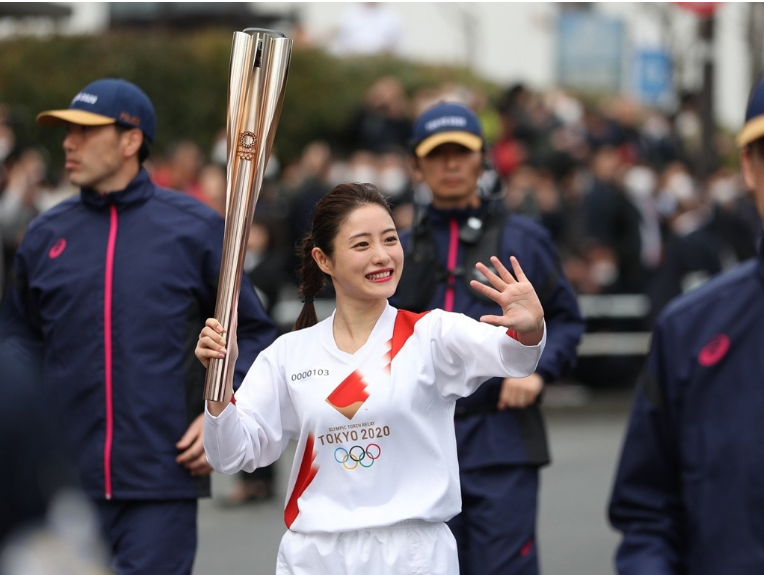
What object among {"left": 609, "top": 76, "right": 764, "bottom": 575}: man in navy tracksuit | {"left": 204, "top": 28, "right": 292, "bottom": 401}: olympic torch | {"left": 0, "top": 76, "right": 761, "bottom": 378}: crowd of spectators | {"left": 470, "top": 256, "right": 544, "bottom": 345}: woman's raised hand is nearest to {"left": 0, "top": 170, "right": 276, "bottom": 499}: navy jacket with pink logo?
{"left": 204, "top": 28, "right": 292, "bottom": 401}: olympic torch

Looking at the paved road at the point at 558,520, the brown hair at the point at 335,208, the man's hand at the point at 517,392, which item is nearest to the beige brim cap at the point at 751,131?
the brown hair at the point at 335,208

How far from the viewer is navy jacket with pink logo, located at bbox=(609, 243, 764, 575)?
2926 millimetres

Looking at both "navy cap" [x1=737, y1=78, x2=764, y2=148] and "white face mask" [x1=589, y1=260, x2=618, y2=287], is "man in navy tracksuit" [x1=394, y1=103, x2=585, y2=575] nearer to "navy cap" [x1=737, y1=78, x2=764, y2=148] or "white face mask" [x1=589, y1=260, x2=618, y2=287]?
"navy cap" [x1=737, y1=78, x2=764, y2=148]

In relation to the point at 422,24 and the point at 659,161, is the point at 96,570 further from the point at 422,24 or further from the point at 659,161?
the point at 422,24

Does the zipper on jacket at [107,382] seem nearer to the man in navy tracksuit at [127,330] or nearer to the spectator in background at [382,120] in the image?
the man in navy tracksuit at [127,330]

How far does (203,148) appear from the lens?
17.1 m

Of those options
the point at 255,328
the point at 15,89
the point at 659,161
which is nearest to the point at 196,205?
the point at 255,328

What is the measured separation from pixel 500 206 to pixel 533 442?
0.96 metres

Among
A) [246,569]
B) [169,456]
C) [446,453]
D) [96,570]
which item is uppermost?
[96,570]

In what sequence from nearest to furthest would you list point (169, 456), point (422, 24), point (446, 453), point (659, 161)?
1. point (446, 453)
2. point (169, 456)
3. point (659, 161)
4. point (422, 24)

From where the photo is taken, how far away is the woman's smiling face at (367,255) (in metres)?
4.20

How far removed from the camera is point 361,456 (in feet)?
13.3

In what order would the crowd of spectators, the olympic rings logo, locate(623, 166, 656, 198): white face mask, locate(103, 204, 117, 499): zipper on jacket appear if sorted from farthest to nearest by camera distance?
locate(623, 166, 656, 198): white face mask < the crowd of spectators < locate(103, 204, 117, 499): zipper on jacket < the olympic rings logo

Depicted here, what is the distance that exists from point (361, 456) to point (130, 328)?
1.32 metres
